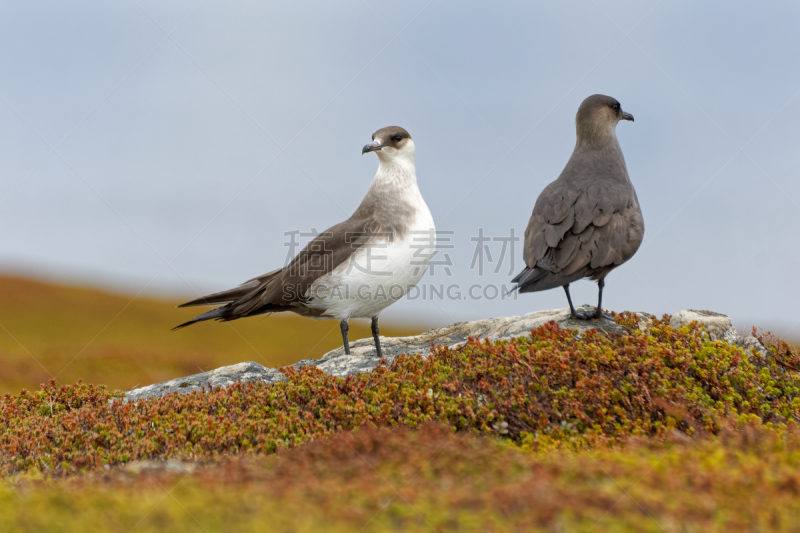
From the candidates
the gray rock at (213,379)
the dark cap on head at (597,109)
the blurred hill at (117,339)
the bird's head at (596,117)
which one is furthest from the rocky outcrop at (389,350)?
the blurred hill at (117,339)

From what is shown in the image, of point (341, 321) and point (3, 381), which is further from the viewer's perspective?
point (3, 381)

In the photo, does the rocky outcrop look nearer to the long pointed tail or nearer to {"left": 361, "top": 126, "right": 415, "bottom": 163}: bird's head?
the long pointed tail

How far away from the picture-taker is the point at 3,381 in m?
16.1

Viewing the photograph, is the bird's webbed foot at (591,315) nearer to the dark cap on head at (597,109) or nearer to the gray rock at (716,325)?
the gray rock at (716,325)

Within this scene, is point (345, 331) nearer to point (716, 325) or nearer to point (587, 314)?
point (587, 314)

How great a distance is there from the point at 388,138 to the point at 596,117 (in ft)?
10.8

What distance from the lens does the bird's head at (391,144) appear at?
28.7 ft

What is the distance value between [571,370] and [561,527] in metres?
3.37

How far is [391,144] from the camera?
28.9ft

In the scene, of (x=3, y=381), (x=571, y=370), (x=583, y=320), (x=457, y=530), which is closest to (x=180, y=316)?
(x=3, y=381)

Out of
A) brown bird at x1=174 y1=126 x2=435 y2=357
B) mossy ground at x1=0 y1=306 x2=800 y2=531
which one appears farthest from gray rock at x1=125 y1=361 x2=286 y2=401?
brown bird at x1=174 y1=126 x2=435 y2=357

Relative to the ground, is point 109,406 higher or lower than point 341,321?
lower

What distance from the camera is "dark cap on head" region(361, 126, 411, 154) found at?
8680 millimetres

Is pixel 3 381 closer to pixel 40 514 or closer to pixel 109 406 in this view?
pixel 109 406
